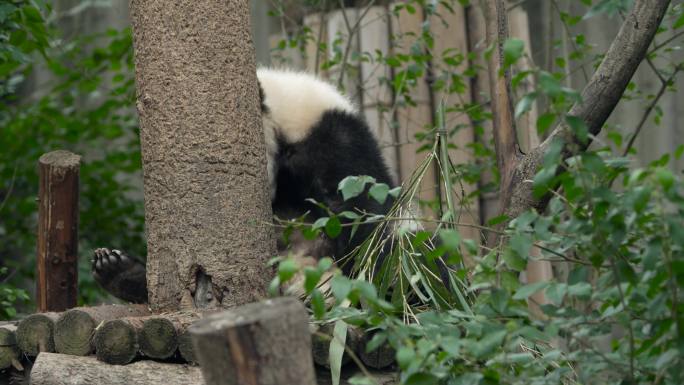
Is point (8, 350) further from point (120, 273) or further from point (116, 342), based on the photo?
point (120, 273)

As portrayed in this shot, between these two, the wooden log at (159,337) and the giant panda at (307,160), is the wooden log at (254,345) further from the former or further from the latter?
the giant panda at (307,160)

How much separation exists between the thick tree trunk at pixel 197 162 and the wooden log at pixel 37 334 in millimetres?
387

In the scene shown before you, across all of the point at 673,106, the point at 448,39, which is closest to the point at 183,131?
the point at 448,39

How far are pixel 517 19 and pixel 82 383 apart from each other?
377cm

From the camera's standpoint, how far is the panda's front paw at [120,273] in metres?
3.76

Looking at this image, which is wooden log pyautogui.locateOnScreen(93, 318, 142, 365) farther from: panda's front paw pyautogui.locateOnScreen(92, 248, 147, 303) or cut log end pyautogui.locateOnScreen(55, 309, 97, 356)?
panda's front paw pyautogui.locateOnScreen(92, 248, 147, 303)

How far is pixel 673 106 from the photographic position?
597 centimetres

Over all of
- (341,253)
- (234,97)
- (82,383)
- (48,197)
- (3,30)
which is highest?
(3,30)

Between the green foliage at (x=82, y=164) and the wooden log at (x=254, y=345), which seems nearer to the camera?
the wooden log at (x=254, y=345)

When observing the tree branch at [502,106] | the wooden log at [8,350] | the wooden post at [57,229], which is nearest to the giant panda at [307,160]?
the wooden post at [57,229]

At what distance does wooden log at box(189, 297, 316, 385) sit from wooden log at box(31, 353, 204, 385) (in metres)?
1.08

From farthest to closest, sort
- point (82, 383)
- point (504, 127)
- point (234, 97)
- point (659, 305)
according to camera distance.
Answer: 1. point (504, 127)
2. point (234, 97)
3. point (82, 383)
4. point (659, 305)

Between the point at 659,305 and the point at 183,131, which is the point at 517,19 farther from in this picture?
the point at 659,305

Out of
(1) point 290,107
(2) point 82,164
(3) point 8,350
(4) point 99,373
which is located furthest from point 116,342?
(2) point 82,164
